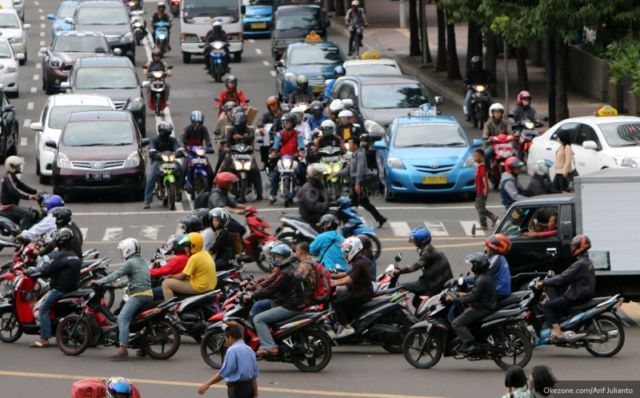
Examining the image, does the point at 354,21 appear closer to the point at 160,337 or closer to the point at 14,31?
the point at 14,31

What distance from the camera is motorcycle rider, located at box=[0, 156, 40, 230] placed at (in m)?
27.8

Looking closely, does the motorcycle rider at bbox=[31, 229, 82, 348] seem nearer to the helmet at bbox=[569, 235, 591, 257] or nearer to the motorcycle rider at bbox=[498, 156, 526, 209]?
the helmet at bbox=[569, 235, 591, 257]

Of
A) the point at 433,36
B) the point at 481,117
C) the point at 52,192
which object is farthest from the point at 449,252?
the point at 433,36

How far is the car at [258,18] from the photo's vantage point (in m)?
67.9

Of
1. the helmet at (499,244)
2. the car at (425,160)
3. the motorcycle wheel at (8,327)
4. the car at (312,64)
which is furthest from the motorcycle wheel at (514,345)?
the car at (312,64)

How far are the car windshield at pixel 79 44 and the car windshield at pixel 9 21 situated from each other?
29.3 ft

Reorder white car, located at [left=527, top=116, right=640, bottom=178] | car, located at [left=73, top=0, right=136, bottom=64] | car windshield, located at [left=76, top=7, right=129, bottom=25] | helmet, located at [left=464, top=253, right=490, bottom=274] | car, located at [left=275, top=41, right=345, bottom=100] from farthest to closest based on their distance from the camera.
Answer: car windshield, located at [left=76, top=7, right=129, bottom=25] < car, located at [left=73, top=0, right=136, bottom=64] < car, located at [left=275, top=41, right=345, bottom=100] < white car, located at [left=527, top=116, right=640, bottom=178] < helmet, located at [left=464, top=253, right=490, bottom=274]

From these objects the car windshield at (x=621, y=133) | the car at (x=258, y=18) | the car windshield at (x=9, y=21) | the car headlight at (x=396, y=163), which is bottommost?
the car at (x=258, y=18)

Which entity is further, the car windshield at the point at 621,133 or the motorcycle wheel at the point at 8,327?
the car windshield at the point at 621,133

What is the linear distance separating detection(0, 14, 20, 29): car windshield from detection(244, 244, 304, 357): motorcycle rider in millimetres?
40599

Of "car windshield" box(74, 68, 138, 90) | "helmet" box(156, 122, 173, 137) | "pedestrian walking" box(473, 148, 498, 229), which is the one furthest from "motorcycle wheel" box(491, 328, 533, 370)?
"car windshield" box(74, 68, 138, 90)

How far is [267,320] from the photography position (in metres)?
19.9

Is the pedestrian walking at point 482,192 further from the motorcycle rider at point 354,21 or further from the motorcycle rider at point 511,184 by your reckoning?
the motorcycle rider at point 354,21

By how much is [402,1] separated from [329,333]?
4717 cm
